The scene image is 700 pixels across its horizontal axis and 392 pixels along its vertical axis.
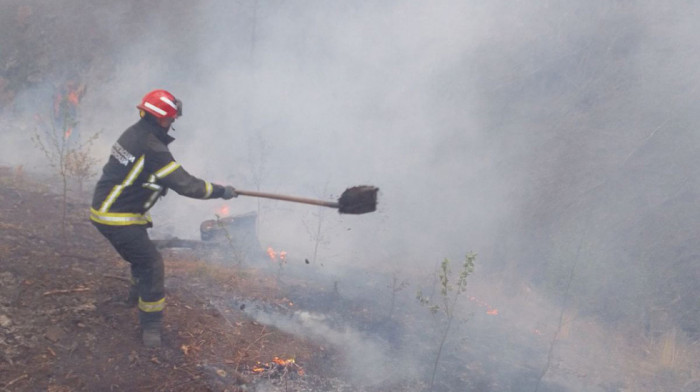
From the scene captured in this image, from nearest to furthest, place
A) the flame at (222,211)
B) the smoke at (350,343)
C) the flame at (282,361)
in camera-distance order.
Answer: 1. the flame at (282,361)
2. the smoke at (350,343)
3. the flame at (222,211)

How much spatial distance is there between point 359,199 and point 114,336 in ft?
7.57

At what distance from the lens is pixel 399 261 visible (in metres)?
8.95

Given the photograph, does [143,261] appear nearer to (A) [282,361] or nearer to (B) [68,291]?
(B) [68,291]

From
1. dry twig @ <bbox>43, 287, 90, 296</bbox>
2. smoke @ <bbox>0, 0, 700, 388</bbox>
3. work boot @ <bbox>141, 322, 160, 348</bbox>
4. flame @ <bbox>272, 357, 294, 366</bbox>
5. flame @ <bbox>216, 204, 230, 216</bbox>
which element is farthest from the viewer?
flame @ <bbox>216, 204, 230, 216</bbox>

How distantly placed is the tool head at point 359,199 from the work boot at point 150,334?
6.11 feet

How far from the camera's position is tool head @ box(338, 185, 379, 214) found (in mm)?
3779

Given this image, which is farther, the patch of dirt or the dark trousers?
the dark trousers

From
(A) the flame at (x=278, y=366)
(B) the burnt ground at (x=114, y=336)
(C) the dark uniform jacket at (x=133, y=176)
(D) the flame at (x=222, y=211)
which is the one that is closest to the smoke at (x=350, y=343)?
(B) the burnt ground at (x=114, y=336)

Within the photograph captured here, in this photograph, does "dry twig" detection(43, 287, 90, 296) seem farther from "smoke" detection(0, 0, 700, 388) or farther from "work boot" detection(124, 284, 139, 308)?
"smoke" detection(0, 0, 700, 388)

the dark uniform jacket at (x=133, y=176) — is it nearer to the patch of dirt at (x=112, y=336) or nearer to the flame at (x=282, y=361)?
the patch of dirt at (x=112, y=336)

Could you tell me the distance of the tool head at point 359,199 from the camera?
12.4 feet

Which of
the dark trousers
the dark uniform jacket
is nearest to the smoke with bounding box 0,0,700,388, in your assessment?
the dark trousers

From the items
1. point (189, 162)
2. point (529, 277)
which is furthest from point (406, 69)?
point (189, 162)

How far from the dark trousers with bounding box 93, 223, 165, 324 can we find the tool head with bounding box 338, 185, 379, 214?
164 cm
